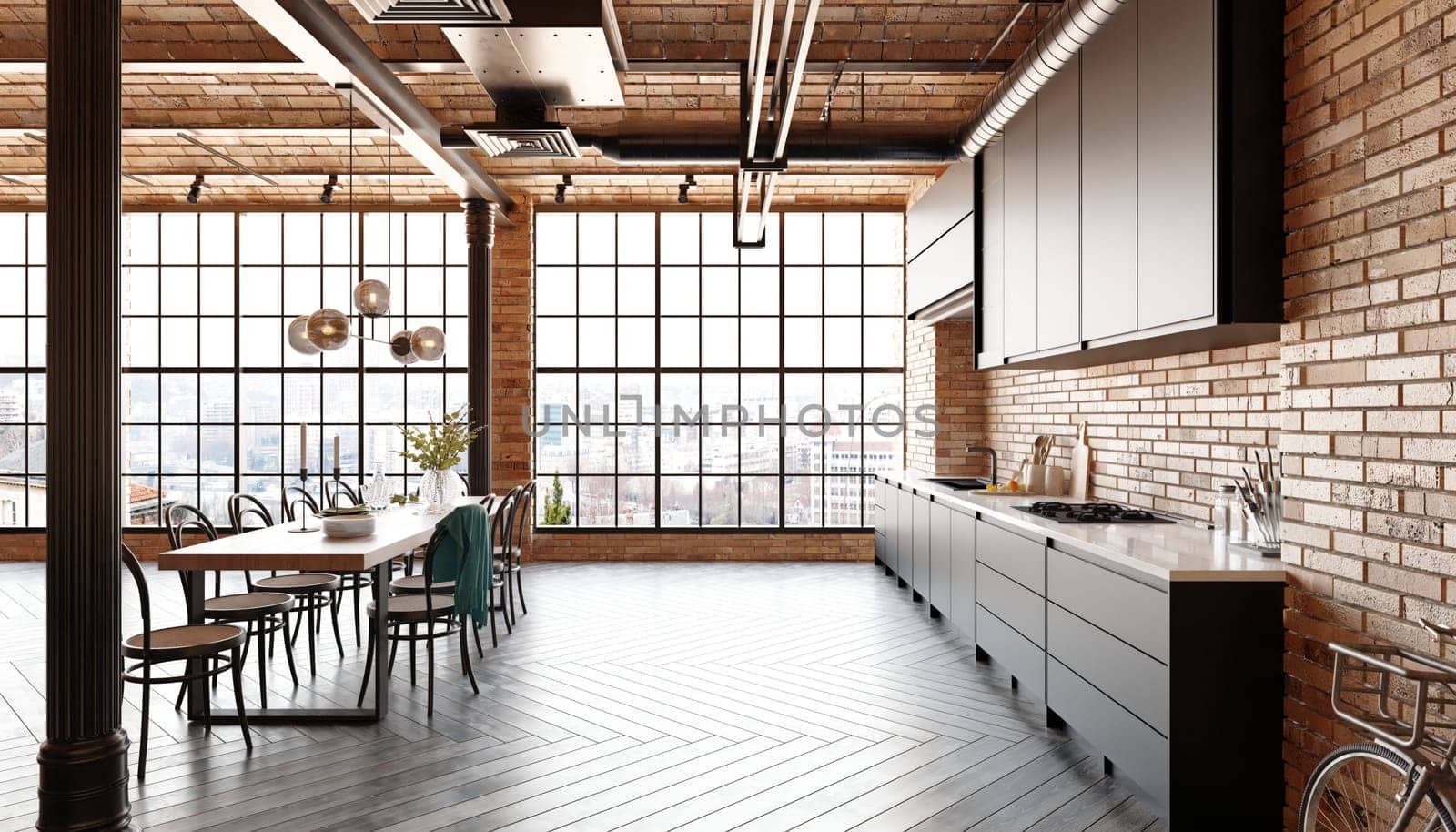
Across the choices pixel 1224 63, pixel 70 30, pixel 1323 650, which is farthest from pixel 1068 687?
pixel 70 30

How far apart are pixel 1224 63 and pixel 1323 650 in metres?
1.88

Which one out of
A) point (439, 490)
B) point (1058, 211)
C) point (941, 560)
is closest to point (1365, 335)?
point (1058, 211)

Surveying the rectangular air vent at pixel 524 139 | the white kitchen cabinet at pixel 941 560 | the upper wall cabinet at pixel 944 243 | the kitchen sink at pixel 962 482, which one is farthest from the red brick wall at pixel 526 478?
the rectangular air vent at pixel 524 139

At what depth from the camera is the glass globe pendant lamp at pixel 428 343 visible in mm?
6048

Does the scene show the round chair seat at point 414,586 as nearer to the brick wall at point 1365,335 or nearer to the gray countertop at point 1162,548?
the gray countertop at point 1162,548

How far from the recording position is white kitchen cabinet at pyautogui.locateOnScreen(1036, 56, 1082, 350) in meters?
4.16

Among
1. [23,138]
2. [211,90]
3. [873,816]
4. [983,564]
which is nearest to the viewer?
[873,816]

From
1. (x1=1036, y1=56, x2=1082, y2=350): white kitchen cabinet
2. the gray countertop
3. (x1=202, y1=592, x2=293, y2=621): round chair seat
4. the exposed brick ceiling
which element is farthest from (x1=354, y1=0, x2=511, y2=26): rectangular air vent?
the gray countertop

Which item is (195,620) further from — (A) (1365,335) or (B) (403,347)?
(A) (1365,335)

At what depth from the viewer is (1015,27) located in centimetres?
501

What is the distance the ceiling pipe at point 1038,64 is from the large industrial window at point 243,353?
5356 millimetres

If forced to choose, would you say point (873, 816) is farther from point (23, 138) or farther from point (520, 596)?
point (23, 138)

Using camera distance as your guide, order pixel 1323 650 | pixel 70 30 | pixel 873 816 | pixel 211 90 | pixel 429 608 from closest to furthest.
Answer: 1. pixel 1323 650
2. pixel 70 30
3. pixel 873 816
4. pixel 429 608
5. pixel 211 90

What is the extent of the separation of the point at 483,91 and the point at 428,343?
5.63ft
